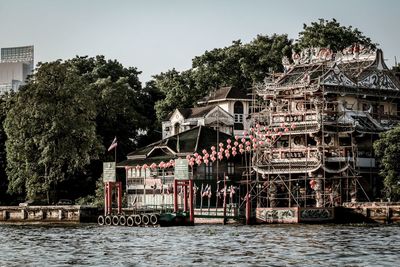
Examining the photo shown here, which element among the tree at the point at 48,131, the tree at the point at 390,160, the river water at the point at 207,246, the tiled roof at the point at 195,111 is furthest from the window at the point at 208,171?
the river water at the point at 207,246

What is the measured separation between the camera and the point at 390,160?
10875 centimetres

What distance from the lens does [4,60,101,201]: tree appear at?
12544 cm

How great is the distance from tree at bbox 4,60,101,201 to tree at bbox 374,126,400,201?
35622mm

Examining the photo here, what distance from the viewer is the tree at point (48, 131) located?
12544 cm

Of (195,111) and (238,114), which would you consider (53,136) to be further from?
(238,114)

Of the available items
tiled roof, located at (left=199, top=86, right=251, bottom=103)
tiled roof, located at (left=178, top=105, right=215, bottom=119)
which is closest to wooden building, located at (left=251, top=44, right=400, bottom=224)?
tiled roof, located at (left=178, top=105, right=215, bottom=119)

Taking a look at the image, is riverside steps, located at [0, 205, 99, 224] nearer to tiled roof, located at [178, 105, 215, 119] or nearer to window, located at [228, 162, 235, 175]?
window, located at [228, 162, 235, 175]

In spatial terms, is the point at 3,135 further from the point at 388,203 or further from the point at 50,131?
the point at 388,203

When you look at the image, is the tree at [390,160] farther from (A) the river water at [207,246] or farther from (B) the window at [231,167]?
(B) the window at [231,167]

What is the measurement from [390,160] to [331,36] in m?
40.7

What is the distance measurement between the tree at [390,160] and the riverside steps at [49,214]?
32610mm

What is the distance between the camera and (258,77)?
491 feet

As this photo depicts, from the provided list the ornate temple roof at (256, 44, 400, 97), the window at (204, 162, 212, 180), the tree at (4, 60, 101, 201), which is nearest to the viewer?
the ornate temple roof at (256, 44, 400, 97)

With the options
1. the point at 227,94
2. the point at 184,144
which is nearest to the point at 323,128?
the point at 184,144
